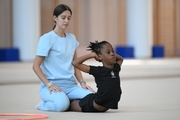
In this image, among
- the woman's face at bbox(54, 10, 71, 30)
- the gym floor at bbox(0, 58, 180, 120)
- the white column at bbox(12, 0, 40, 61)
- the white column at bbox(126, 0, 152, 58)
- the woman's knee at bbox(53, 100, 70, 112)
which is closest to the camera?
the gym floor at bbox(0, 58, 180, 120)

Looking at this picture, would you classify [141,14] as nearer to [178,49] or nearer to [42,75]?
[178,49]

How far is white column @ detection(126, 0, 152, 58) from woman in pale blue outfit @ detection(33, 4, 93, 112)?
1228cm

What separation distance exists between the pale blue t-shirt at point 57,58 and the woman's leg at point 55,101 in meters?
0.22

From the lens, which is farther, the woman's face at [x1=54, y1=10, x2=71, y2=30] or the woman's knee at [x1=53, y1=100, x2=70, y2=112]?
the woman's face at [x1=54, y1=10, x2=71, y2=30]

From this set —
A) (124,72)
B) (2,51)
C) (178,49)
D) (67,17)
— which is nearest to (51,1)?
(2,51)

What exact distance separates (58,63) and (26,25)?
10.8m

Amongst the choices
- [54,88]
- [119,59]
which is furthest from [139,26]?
[54,88]

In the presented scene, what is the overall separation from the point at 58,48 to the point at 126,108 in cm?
108

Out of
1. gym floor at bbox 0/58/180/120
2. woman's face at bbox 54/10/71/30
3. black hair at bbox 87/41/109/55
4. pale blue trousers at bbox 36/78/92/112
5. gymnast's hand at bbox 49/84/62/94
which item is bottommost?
gym floor at bbox 0/58/180/120

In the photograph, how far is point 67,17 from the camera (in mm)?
5637

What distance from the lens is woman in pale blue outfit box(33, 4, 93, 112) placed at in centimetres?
550

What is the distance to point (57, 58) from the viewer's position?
5.61 meters

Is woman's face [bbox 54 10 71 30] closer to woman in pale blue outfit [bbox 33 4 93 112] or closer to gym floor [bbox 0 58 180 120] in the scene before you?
woman in pale blue outfit [bbox 33 4 93 112]

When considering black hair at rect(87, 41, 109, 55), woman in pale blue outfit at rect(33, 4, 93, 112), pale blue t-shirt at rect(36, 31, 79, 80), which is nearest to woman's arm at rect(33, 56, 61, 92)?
woman in pale blue outfit at rect(33, 4, 93, 112)
